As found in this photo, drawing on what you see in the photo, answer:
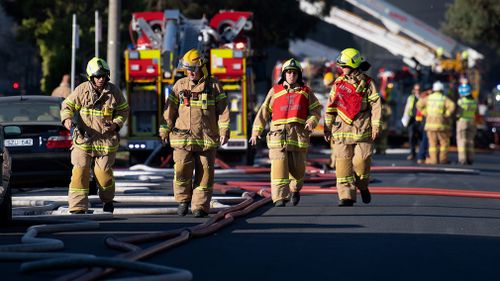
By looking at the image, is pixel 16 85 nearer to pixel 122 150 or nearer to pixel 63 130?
pixel 122 150

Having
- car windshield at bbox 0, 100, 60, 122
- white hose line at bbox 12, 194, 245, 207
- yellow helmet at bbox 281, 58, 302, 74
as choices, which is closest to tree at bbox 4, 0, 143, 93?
car windshield at bbox 0, 100, 60, 122

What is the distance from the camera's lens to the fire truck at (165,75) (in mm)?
24047

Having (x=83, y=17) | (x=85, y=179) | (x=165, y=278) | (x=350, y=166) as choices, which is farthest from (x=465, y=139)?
(x=165, y=278)

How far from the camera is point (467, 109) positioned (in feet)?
92.5

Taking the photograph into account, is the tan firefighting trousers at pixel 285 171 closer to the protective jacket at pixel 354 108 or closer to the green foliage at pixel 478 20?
the protective jacket at pixel 354 108

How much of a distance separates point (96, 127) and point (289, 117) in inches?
88.5

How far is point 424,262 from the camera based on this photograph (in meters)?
9.85

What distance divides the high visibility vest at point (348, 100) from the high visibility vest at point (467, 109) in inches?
520

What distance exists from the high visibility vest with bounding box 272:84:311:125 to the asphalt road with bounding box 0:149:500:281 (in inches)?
38.1

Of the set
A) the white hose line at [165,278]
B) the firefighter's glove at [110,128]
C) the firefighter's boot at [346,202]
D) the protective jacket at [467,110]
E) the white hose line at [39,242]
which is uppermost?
the protective jacket at [467,110]

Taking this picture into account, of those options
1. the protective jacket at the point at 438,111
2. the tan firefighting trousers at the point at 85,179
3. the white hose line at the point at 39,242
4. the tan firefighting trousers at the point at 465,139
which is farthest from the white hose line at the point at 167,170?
the white hose line at the point at 39,242

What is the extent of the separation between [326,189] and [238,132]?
277 inches

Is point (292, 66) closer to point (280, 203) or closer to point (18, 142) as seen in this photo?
point (280, 203)

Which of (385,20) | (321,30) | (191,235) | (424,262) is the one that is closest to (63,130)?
(191,235)
